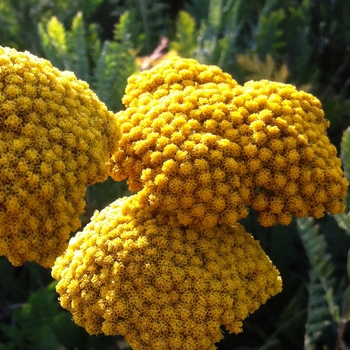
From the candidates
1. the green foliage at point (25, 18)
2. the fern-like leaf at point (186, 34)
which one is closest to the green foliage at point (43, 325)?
the fern-like leaf at point (186, 34)

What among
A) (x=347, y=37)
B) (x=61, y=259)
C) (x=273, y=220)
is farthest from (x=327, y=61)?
(x=61, y=259)

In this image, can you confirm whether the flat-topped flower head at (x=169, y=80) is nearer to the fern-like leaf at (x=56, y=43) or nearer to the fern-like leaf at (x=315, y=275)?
the fern-like leaf at (x=315, y=275)

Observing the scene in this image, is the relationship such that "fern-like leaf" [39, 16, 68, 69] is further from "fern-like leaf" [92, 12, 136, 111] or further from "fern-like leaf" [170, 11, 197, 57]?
"fern-like leaf" [170, 11, 197, 57]

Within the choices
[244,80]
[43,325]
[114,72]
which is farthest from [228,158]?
[244,80]

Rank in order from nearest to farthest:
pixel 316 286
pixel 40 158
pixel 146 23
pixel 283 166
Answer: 1. pixel 40 158
2. pixel 283 166
3. pixel 316 286
4. pixel 146 23

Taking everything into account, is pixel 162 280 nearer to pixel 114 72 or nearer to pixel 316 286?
pixel 316 286

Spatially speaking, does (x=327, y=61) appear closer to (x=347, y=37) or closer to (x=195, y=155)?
(x=347, y=37)
